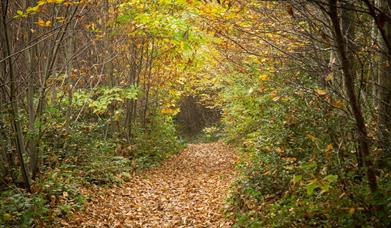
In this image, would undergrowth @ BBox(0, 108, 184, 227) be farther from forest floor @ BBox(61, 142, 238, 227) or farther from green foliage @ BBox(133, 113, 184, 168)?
forest floor @ BBox(61, 142, 238, 227)

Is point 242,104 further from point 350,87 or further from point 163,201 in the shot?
point 350,87

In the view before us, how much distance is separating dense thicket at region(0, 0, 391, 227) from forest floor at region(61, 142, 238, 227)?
0.42 metres

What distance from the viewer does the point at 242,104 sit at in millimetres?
13000

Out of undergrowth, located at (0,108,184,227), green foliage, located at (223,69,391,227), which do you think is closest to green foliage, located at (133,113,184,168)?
undergrowth, located at (0,108,184,227)

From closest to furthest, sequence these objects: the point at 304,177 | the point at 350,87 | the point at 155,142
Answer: the point at 350,87 < the point at 304,177 < the point at 155,142

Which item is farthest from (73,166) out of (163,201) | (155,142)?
(155,142)

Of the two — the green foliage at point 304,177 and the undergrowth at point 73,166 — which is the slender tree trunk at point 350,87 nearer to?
the green foliage at point 304,177

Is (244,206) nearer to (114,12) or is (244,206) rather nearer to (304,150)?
(304,150)

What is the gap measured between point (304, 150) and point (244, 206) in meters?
1.44

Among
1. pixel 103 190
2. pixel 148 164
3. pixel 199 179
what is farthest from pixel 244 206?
pixel 148 164

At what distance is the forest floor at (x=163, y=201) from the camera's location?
6.72 meters

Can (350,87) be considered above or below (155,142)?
above

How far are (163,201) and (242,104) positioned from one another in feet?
18.7

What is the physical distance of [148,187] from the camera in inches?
378
